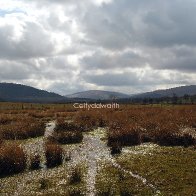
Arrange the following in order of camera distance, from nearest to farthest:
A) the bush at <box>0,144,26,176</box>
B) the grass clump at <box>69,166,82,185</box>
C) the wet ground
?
1. the wet ground
2. the grass clump at <box>69,166,82,185</box>
3. the bush at <box>0,144,26,176</box>

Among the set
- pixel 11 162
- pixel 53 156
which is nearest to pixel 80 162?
pixel 53 156

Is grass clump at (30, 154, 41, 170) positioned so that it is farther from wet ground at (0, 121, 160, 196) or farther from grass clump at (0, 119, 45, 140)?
grass clump at (0, 119, 45, 140)

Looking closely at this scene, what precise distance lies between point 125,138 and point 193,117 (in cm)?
1744

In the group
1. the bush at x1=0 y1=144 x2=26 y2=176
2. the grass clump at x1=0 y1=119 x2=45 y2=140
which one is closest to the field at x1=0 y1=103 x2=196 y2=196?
the bush at x1=0 y1=144 x2=26 y2=176

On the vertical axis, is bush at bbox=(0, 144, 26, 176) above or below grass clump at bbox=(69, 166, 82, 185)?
above

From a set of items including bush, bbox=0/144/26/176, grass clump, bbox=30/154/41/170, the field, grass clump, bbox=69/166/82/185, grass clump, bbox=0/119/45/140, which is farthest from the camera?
grass clump, bbox=0/119/45/140

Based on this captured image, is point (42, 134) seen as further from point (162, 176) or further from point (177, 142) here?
point (162, 176)

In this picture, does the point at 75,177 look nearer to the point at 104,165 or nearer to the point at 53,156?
the point at 104,165

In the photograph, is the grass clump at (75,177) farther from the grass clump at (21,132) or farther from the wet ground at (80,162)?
the grass clump at (21,132)

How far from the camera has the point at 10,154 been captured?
28.5 m

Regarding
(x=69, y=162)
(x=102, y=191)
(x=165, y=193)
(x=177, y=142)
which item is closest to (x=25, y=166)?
(x=69, y=162)

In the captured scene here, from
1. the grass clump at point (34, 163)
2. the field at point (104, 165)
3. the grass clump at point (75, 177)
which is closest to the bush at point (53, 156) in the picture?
the field at point (104, 165)

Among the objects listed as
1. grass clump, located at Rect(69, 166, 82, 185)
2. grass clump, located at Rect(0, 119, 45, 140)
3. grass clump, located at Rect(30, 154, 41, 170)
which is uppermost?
grass clump, located at Rect(0, 119, 45, 140)

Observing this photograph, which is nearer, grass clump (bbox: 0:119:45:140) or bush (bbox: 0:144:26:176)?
bush (bbox: 0:144:26:176)
